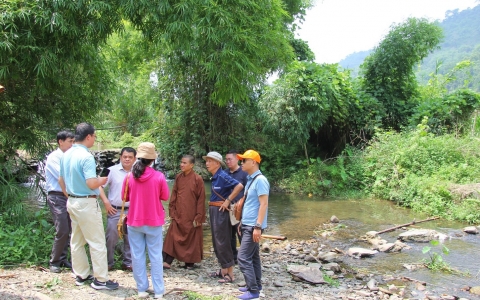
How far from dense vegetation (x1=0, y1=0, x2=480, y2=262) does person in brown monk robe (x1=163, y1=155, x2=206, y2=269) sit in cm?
164

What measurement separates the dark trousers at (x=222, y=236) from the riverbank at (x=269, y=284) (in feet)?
1.00

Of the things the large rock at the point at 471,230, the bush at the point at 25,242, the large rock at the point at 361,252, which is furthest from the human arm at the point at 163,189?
the large rock at the point at 471,230

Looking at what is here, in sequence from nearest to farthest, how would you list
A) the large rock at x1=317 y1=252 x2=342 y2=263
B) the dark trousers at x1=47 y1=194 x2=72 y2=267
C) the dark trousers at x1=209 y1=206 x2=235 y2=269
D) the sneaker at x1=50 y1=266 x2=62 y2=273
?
the sneaker at x1=50 y1=266 x2=62 y2=273
the dark trousers at x1=47 y1=194 x2=72 y2=267
the dark trousers at x1=209 y1=206 x2=235 y2=269
the large rock at x1=317 y1=252 x2=342 y2=263

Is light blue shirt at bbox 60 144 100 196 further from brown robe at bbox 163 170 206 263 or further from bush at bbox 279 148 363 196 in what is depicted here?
bush at bbox 279 148 363 196

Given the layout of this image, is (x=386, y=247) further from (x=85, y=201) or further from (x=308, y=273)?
(x=85, y=201)

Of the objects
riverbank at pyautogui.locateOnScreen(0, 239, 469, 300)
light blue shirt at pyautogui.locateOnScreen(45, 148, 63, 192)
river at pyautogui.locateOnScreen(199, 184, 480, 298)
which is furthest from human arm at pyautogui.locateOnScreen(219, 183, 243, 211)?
river at pyautogui.locateOnScreen(199, 184, 480, 298)

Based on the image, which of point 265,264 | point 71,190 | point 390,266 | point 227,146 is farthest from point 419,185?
point 71,190

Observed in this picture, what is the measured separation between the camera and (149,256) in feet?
13.4

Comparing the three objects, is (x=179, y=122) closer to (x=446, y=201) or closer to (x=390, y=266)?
(x=446, y=201)

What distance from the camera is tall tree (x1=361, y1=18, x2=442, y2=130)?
16297mm

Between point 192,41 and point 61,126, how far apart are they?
10.3ft

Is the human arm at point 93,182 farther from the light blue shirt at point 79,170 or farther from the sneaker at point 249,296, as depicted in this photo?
the sneaker at point 249,296

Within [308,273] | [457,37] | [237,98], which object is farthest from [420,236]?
[457,37]

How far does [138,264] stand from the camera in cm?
412
